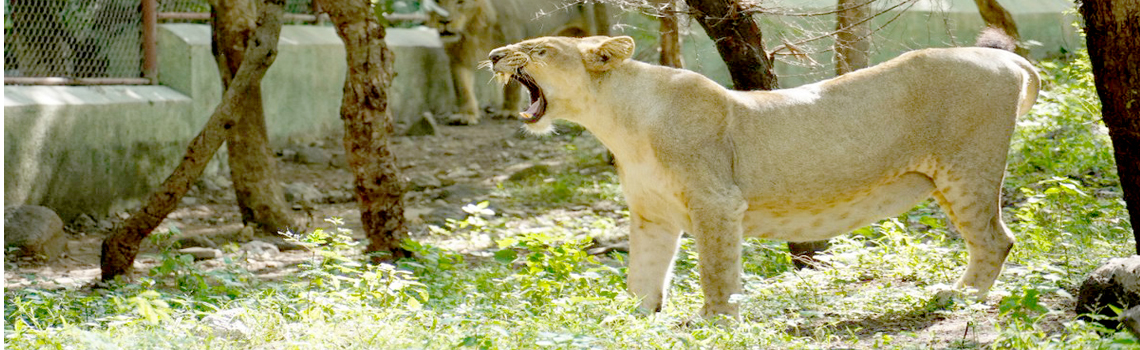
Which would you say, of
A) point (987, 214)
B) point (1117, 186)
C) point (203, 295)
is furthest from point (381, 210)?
point (1117, 186)

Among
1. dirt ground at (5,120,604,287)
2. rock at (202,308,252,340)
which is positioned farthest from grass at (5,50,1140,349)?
dirt ground at (5,120,604,287)

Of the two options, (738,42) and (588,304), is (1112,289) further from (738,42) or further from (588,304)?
(738,42)

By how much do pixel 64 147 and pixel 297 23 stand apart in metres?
4.79

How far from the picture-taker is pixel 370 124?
8.02 m

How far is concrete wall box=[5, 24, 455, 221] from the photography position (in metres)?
10.2

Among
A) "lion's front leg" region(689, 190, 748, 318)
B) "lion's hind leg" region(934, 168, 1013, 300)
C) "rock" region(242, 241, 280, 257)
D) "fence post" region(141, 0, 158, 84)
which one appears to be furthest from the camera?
"fence post" region(141, 0, 158, 84)

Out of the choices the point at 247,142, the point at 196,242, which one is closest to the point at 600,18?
the point at 247,142

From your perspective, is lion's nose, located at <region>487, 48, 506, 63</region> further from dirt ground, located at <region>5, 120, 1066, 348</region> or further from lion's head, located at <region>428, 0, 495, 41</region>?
lion's head, located at <region>428, 0, 495, 41</region>

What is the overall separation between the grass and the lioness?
29 cm

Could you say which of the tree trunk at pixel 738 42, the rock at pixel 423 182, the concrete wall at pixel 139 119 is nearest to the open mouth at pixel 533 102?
the tree trunk at pixel 738 42

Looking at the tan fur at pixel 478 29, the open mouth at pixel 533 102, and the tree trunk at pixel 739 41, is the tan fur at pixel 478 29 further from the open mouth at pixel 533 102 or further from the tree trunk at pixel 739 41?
the open mouth at pixel 533 102

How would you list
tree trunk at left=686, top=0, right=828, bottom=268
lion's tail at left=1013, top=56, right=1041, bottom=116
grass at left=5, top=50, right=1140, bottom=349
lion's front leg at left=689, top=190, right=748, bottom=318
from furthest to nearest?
1. tree trunk at left=686, top=0, right=828, bottom=268
2. lion's tail at left=1013, top=56, right=1041, bottom=116
3. lion's front leg at left=689, top=190, right=748, bottom=318
4. grass at left=5, top=50, right=1140, bottom=349

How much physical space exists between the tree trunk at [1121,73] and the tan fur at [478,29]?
400 inches

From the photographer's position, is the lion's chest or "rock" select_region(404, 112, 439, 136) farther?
"rock" select_region(404, 112, 439, 136)
